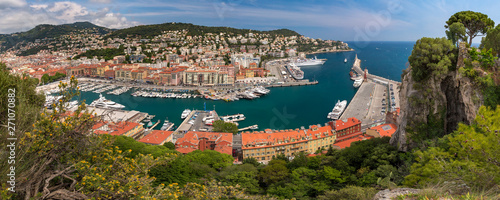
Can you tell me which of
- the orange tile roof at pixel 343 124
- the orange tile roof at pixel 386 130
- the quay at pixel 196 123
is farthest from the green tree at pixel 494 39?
the quay at pixel 196 123

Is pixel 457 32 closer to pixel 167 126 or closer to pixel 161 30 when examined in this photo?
pixel 167 126

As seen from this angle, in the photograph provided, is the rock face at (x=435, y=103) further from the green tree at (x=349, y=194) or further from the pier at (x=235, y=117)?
the pier at (x=235, y=117)

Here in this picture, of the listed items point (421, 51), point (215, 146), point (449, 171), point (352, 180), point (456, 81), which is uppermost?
point (421, 51)

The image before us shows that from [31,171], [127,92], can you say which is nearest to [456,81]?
[31,171]

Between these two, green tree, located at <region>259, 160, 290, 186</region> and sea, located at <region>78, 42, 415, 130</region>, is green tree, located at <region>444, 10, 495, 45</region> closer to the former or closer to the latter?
green tree, located at <region>259, 160, 290, 186</region>

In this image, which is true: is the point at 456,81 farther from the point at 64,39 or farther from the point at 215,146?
the point at 64,39
